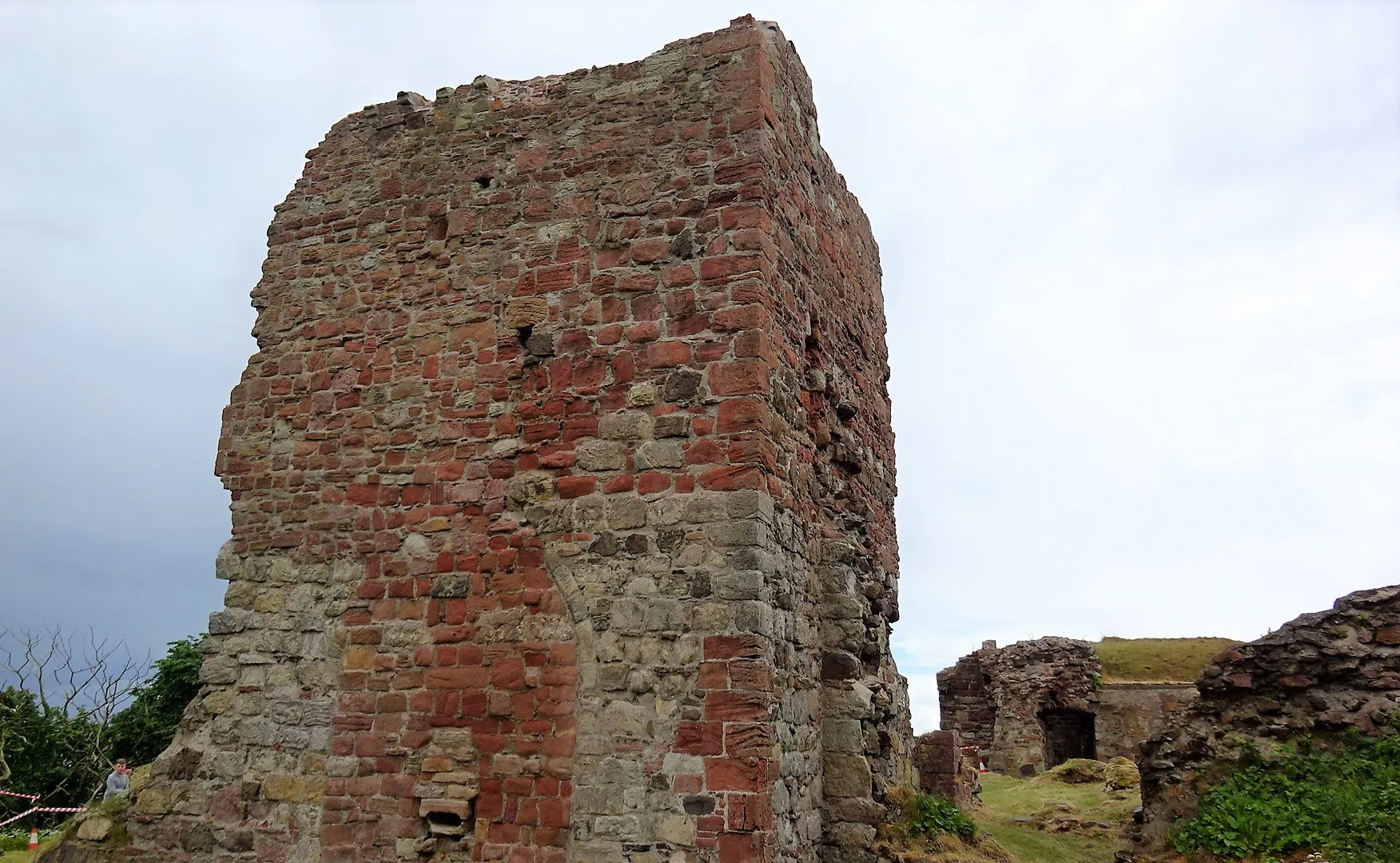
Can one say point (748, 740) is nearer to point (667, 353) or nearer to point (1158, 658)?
point (667, 353)

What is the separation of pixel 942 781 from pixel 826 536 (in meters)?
3.21

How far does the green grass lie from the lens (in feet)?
61.4

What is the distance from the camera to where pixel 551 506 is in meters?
6.43

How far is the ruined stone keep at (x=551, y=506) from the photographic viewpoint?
5.86 metres

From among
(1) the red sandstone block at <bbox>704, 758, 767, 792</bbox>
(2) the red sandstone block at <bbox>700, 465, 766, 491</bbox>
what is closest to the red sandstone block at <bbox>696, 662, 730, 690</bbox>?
(1) the red sandstone block at <bbox>704, 758, 767, 792</bbox>

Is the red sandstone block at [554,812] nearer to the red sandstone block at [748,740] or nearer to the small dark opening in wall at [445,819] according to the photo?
the small dark opening in wall at [445,819]

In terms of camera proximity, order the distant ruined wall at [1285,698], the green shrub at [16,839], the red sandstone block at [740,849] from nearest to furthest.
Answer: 1. the red sandstone block at [740,849]
2. the distant ruined wall at [1285,698]
3. the green shrub at [16,839]

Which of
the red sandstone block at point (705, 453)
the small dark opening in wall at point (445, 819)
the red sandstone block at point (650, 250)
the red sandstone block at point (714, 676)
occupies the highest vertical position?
the red sandstone block at point (650, 250)

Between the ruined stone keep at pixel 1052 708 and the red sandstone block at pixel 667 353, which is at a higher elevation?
the red sandstone block at pixel 667 353

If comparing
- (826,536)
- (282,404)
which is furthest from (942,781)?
(282,404)

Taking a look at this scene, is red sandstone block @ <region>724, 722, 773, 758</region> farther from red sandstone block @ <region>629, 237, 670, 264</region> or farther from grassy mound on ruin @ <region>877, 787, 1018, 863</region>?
red sandstone block @ <region>629, 237, 670, 264</region>

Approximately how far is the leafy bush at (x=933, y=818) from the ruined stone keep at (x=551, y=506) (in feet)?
1.33

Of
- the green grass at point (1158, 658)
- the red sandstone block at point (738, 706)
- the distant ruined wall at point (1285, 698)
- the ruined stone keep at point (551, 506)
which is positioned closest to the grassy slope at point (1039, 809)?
the distant ruined wall at point (1285, 698)

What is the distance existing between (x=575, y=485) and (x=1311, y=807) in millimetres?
6167
